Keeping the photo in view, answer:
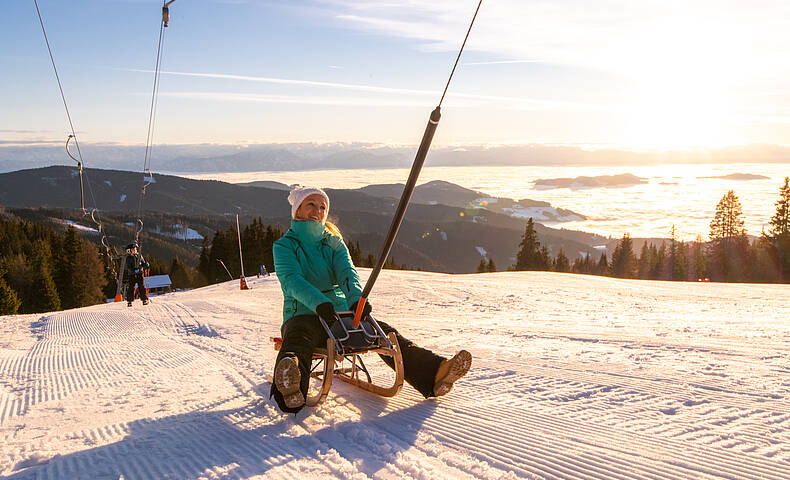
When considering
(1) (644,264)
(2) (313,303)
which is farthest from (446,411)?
Result: (1) (644,264)

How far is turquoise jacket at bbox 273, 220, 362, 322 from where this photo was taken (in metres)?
5.25

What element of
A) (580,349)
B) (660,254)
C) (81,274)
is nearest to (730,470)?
(580,349)

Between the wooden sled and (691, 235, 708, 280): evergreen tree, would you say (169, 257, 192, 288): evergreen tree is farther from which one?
the wooden sled

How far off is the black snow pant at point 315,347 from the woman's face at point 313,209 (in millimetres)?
1058

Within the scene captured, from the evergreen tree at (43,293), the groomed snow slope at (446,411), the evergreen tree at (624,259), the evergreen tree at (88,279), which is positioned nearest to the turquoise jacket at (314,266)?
the groomed snow slope at (446,411)

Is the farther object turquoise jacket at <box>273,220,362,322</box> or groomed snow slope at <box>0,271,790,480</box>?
turquoise jacket at <box>273,220,362,322</box>

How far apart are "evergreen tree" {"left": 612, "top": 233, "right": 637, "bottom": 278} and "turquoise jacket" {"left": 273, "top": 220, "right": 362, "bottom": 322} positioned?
79.5 metres

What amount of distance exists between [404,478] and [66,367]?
6.47 meters

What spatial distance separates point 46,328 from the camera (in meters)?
12.2

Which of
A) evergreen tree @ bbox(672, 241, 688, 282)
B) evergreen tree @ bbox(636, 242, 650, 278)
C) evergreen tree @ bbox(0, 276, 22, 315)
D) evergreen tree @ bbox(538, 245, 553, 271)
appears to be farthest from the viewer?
evergreen tree @ bbox(636, 242, 650, 278)

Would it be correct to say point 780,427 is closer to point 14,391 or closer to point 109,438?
point 109,438

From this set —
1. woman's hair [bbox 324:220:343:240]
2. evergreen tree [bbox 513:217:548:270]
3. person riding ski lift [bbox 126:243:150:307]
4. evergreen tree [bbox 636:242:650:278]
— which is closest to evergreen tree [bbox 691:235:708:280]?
evergreen tree [bbox 636:242:650:278]

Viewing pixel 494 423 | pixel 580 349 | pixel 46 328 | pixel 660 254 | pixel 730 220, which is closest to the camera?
pixel 494 423

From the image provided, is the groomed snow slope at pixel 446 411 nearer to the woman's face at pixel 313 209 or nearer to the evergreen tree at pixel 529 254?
the woman's face at pixel 313 209
